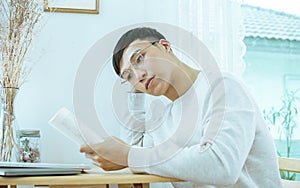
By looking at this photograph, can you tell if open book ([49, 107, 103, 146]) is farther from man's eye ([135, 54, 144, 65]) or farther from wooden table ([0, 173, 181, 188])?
man's eye ([135, 54, 144, 65])

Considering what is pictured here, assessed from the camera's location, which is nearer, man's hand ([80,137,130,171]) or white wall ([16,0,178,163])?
man's hand ([80,137,130,171])

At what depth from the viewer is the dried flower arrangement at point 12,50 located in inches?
67.4

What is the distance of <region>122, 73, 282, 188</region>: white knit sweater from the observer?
47.4 inches

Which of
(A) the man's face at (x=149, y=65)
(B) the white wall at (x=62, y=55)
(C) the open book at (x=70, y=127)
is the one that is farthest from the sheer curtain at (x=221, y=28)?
(C) the open book at (x=70, y=127)

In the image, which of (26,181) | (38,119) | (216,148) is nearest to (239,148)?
(216,148)

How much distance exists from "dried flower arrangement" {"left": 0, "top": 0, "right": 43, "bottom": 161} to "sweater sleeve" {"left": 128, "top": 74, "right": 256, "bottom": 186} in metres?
0.64

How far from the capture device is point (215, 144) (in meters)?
1.22

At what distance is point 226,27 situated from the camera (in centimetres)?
197

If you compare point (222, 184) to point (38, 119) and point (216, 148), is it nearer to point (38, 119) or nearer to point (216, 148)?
point (216, 148)

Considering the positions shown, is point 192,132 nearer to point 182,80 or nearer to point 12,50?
point 182,80

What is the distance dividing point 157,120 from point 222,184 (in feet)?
1.89

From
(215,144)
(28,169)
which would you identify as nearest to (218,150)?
(215,144)

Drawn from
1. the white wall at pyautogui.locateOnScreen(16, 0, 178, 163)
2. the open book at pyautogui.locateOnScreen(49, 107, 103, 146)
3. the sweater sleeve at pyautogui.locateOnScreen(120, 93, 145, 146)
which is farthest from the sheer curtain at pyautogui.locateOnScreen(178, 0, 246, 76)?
the open book at pyautogui.locateOnScreen(49, 107, 103, 146)

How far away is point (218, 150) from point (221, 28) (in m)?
0.87
